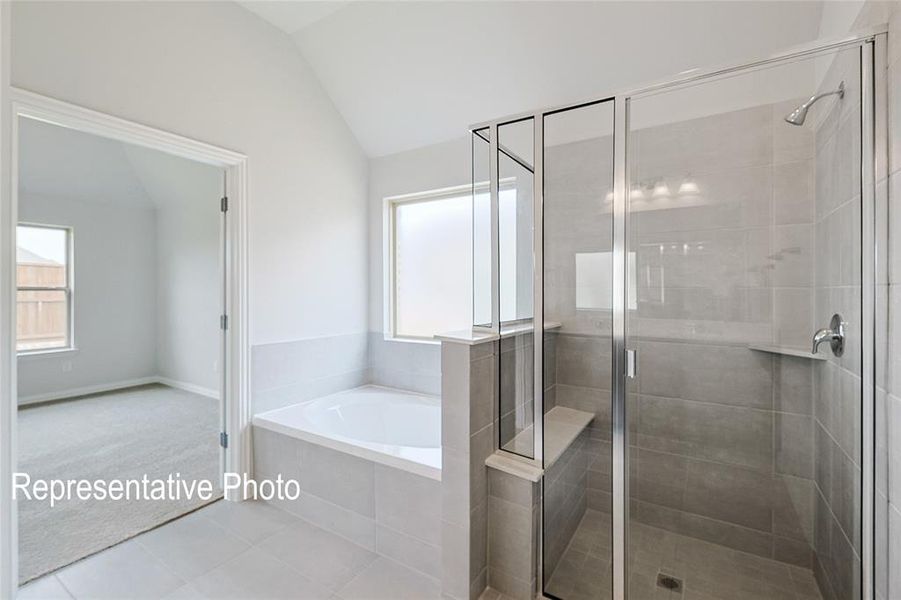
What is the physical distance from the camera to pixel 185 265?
16.3 feet

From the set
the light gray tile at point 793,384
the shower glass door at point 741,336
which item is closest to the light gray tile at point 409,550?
the shower glass door at point 741,336

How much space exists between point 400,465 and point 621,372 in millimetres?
1081

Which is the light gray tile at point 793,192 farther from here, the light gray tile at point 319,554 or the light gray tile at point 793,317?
the light gray tile at point 319,554

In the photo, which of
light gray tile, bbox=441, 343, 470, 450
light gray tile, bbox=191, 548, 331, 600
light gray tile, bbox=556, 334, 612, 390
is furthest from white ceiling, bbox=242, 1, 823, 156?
light gray tile, bbox=191, 548, 331, 600

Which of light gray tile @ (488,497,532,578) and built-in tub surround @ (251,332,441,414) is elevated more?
built-in tub surround @ (251,332,441,414)

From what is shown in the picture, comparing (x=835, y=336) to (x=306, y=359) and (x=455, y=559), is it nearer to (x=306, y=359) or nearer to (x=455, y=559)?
(x=455, y=559)

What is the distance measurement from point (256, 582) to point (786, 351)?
2.56 metres

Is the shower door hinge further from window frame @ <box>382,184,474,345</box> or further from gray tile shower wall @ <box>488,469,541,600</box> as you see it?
window frame @ <box>382,184,474,345</box>

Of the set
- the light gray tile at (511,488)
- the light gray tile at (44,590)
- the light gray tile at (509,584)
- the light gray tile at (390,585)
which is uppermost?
the light gray tile at (511,488)

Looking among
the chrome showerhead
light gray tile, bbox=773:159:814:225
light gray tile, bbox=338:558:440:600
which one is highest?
the chrome showerhead

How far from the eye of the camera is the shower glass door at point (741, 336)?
1569mm

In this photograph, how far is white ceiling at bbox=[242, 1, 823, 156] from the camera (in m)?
1.94

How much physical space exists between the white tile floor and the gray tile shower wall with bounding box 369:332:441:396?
4.11 feet

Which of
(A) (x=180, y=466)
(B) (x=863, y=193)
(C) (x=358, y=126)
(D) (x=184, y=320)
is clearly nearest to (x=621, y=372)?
(B) (x=863, y=193)
